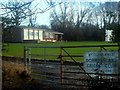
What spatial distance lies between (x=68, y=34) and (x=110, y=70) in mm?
63244

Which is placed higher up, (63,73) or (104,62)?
(104,62)

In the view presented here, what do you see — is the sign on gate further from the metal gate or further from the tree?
the tree

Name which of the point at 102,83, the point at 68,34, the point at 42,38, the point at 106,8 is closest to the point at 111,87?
the point at 102,83

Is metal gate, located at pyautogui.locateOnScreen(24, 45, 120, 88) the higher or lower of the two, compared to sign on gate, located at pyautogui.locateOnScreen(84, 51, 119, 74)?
lower

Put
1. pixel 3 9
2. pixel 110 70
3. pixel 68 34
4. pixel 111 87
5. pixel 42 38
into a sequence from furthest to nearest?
1. pixel 42 38
2. pixel 68 34
3. pixel 3 9
4. pixel 110 70
5. pixel 111 87

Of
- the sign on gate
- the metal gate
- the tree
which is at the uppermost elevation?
the tree

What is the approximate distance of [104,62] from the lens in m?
9.86

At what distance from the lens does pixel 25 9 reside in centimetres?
1024

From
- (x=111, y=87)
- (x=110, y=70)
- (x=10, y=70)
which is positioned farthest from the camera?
(x=10, y=70)

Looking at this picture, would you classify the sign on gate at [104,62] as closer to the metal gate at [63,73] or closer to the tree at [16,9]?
the metal gate at [63,73]

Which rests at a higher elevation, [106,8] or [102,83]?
[106,8]

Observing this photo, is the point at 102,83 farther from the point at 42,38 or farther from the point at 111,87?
the point at 42,38

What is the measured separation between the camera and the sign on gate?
9805 mm

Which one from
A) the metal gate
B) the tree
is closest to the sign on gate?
the metal gate
